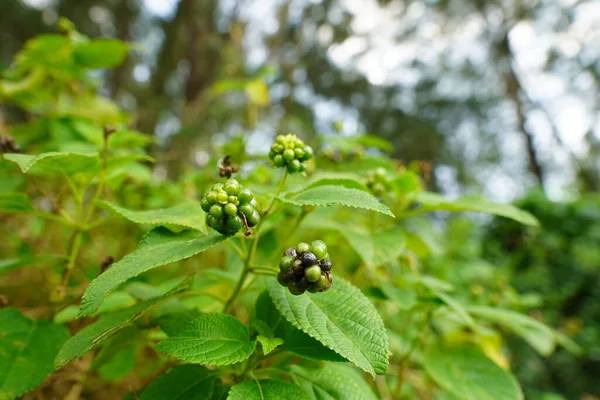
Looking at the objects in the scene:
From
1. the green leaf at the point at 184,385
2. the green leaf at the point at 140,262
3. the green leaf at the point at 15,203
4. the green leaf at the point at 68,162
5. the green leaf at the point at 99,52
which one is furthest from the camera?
the green leaf at the point at 99,52

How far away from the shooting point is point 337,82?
31.4 ft

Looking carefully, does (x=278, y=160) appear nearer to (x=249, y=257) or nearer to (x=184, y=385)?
(x=249, y=257)

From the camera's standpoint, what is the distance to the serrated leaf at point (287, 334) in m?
0.62

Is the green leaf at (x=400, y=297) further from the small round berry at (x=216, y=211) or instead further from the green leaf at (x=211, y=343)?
the small round berry at (x=216, y=211)

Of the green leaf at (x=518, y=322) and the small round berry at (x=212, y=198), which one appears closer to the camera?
the small round berry at (x=212, y=198)

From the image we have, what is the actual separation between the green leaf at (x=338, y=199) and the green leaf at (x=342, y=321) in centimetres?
16

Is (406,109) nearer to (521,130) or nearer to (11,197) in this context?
(521,130)

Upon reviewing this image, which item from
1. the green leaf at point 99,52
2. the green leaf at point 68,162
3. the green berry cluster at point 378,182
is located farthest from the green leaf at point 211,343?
the green leaf at point 99,52

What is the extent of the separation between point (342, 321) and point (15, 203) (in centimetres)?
77

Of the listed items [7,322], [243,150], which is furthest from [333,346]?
[243,150]

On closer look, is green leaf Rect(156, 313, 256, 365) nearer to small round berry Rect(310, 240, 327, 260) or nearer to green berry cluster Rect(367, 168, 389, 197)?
small round berry Rect(310, 240, 327, 260)

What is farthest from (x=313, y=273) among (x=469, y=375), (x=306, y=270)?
(x=469, y=375)

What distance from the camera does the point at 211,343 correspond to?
0.58 metres

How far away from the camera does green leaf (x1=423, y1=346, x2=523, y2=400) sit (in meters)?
0.95
